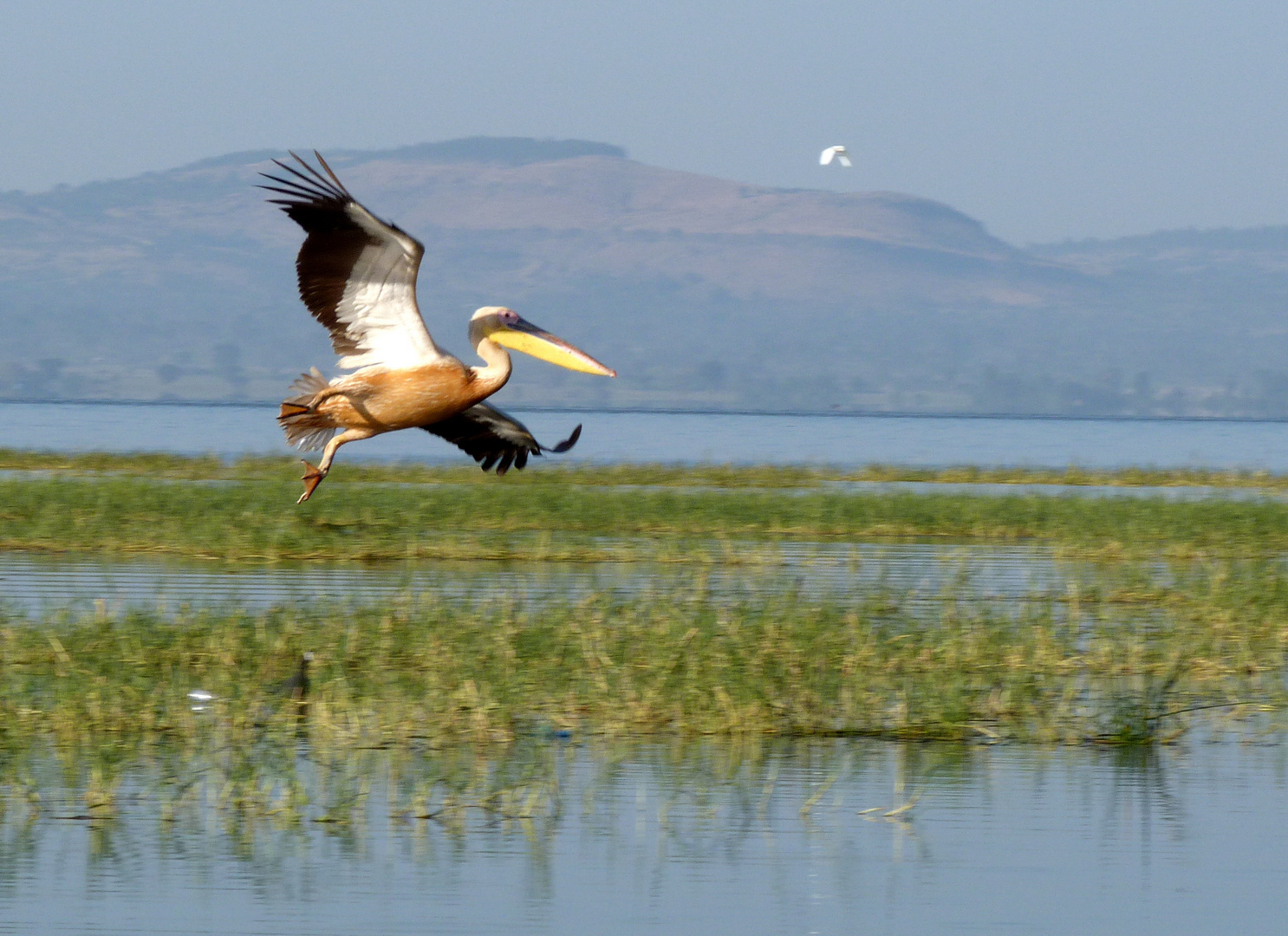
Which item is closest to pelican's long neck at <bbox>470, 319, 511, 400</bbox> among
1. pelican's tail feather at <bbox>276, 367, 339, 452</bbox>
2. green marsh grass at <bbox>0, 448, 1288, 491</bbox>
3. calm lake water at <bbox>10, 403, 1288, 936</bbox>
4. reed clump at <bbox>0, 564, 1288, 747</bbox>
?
pelican's tail feather at <bbox>276, 367, 339, 452</bbox>

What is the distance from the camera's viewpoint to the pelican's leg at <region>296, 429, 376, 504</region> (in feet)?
33.4

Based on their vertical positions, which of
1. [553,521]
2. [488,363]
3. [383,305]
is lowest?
[553,521]

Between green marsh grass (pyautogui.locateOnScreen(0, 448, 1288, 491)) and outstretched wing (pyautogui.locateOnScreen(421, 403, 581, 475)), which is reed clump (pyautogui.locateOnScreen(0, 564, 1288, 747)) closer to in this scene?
outstretched wing (pyautogui.locateOnScreen(421, 403, 581, 475))

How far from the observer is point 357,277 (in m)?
10.2

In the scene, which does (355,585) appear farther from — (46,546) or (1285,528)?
(1285,528)

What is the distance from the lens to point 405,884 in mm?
5875

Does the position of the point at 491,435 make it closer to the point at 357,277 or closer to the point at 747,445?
the point at 357,277

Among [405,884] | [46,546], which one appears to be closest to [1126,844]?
[405,884]

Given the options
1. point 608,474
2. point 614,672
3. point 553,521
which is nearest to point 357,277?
point 614,672

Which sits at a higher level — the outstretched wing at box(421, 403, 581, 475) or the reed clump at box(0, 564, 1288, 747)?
the outstretched wing at box(421, 403, 581, 475)

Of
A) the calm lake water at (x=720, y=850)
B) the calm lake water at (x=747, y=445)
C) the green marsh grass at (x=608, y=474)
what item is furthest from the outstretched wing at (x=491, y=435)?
the calm lake water at (x=747, y=445)

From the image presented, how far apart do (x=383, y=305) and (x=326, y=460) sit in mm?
949

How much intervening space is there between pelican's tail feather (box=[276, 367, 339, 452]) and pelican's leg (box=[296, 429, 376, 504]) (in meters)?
0.19

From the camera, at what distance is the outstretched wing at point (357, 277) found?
9.78m
